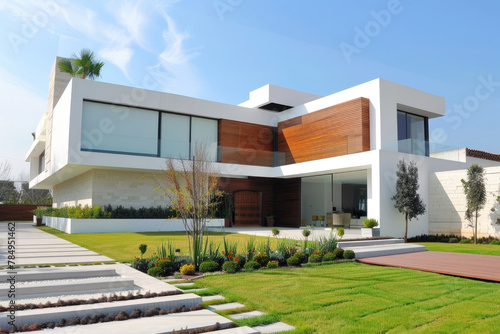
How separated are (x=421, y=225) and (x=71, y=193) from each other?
20.6 meters

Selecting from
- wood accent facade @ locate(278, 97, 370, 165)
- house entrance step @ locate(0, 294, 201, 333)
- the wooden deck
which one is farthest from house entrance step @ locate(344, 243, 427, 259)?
wood accent facade @ locate(278, 97, 370, 165)

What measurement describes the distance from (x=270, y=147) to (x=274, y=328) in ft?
61.0

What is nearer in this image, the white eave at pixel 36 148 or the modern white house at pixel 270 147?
the modern white house at pixel 270 147

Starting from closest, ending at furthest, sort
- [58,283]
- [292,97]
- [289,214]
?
[58,283]
[289,214]
[292,97]

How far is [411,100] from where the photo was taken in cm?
1791

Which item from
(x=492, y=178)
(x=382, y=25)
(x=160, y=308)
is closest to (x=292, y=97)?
(x=382, y=25)

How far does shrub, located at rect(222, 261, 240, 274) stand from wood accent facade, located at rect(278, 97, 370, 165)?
11234 millimetres

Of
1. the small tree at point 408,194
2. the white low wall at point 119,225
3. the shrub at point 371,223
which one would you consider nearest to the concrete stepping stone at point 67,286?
the white low wall at point 119,225

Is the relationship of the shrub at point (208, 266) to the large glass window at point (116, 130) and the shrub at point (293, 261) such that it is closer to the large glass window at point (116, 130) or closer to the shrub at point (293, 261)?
the shrub at point (293, 261)

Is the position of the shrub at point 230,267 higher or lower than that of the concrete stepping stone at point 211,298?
higher

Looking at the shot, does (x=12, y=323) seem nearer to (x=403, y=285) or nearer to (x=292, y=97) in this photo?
(x=403, y=285)

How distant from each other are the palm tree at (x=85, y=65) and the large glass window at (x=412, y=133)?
16892 millimetres

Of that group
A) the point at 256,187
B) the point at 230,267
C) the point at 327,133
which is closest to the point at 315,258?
the point at 230,267

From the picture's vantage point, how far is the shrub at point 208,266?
23.2 ft
